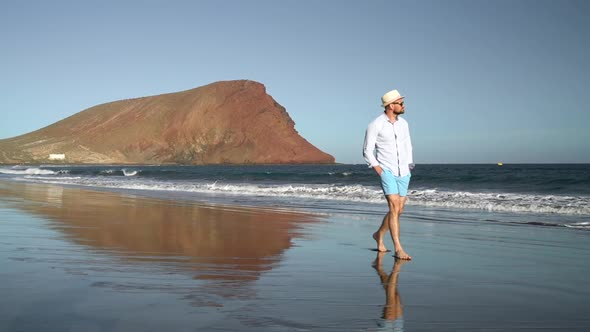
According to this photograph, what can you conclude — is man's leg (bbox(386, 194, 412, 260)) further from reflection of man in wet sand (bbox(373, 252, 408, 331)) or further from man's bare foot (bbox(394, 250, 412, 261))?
reflection of man in wet sand (bbox(373, 252, 408, 331))

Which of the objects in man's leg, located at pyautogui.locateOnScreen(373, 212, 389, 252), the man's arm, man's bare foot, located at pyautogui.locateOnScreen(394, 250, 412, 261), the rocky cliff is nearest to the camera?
man's bare foot, located at pyautogui.locateOnScreen(394, 250, 412, 261)

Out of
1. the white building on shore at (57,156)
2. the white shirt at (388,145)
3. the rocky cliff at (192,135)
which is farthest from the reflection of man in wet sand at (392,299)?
the white building on shore at (57,156)

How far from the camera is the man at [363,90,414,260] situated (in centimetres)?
598

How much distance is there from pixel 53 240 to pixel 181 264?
232 cm

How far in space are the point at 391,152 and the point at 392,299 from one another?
237cm

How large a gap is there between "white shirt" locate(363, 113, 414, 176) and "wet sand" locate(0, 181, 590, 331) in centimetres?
94

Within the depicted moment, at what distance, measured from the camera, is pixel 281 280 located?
4.55 metres

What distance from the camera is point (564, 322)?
3.34 m

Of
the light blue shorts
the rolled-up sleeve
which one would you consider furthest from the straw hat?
the light blue shorts

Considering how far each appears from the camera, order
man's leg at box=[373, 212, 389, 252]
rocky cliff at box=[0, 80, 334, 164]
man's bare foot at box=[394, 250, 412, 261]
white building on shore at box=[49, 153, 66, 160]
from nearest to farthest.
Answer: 1. man's bare foot at box=[394, 250, 412, 261]
2. man's leg at box=[373, 212, 389, 252]
3. white building on shore at box=[49, 153, 66, 160]
4. rocky cliff at box=[0, 80, 334, 164]

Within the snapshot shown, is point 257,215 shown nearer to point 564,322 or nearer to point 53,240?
point 53,240

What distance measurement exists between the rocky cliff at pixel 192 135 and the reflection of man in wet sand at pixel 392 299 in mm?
123749

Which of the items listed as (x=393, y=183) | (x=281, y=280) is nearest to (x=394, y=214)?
(x=393, y=183)

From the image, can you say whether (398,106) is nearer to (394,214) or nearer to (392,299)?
(394,214)
